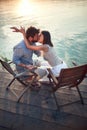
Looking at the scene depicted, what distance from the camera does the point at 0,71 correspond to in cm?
617

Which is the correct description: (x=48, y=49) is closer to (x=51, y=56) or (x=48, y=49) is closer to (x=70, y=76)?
(x=51, y=56)

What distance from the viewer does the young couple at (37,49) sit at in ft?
16.2

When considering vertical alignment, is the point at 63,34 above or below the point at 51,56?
below

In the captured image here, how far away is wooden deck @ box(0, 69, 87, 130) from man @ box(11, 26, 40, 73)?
490 mm

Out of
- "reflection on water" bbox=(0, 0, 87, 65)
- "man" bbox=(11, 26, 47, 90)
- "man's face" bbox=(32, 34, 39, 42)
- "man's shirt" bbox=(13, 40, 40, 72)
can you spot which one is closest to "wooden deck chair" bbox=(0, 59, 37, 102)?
"man" bbox=(11, 26, 47, 90)

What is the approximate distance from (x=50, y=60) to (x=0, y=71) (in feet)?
5.16

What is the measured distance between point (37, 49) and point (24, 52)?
0.31 meters

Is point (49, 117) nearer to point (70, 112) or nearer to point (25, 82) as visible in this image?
point (70, 112)

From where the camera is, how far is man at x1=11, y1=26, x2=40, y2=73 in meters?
5.00

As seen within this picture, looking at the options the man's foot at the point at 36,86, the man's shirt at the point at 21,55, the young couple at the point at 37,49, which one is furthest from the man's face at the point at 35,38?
the man's foot at the point at 36,86

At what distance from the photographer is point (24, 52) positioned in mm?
5191

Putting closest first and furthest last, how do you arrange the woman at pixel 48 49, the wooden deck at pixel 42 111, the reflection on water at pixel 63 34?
the wooden deck at pixel 42 111, the woman at pixel 48 49, the reflection on water at pixel 63 34

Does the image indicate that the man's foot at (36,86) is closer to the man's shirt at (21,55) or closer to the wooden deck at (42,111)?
the wooden deck at (42,111)

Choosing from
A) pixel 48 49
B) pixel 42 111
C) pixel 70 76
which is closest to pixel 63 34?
pixel 48 49
